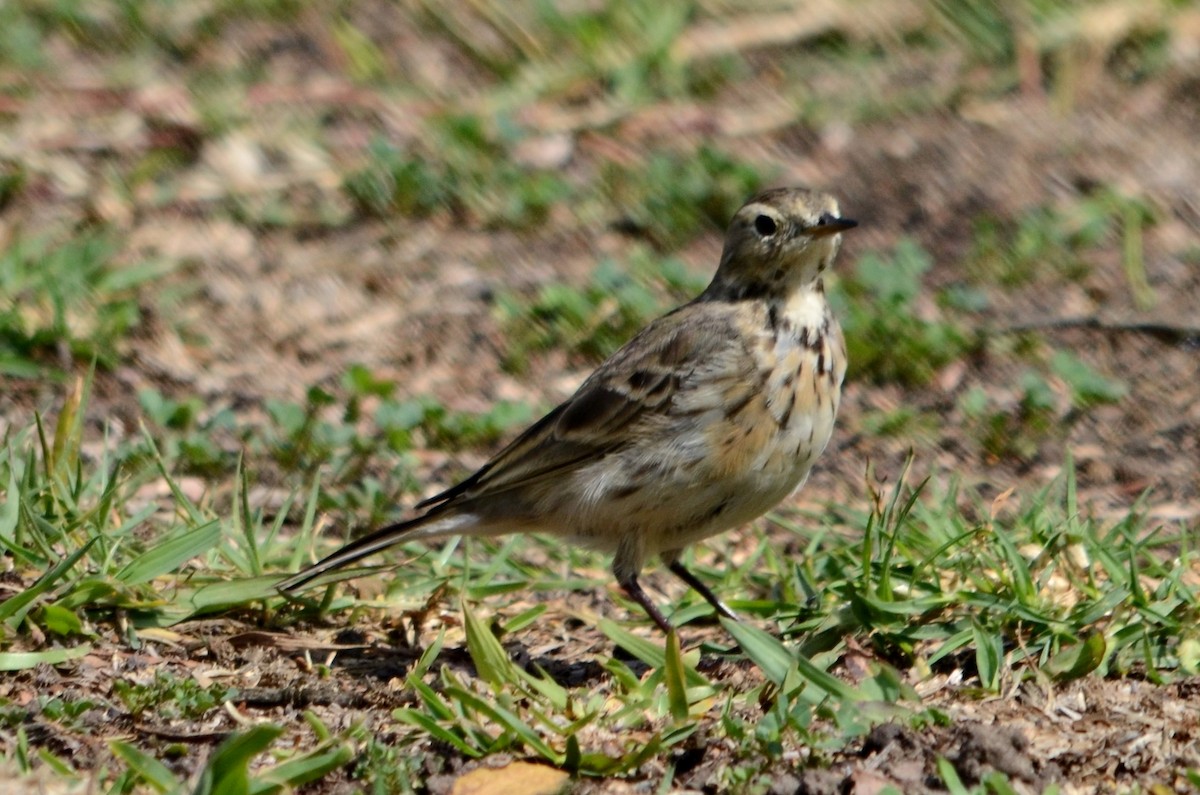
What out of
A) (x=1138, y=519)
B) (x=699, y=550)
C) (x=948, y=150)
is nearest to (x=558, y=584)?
(x=699, y=550)

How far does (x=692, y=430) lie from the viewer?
4.93 m

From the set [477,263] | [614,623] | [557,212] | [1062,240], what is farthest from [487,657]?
[1062,240]

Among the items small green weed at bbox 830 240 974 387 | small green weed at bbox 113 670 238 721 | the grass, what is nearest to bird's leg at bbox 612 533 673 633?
the grass

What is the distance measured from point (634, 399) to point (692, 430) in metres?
0.27

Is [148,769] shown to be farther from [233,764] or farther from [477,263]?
[477,263]

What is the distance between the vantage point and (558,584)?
5.34 metres

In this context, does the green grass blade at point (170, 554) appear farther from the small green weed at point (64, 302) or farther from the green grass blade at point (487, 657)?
the small green weed at point (64, 302)

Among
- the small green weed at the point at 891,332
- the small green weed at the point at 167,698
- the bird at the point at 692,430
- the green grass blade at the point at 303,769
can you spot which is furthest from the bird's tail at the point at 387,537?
the small green weed at the point at 891,332

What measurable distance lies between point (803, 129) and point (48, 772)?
6.41m

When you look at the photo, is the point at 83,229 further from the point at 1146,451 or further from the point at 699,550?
the point at 1146,451

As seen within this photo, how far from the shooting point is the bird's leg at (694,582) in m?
5.01

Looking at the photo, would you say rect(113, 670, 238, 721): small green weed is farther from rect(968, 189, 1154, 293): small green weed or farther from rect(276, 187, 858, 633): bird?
rect(968, 189, 1154, 293): small green weed

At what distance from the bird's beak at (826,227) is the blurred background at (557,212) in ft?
4.16

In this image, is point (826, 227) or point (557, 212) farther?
point (557, 212)
